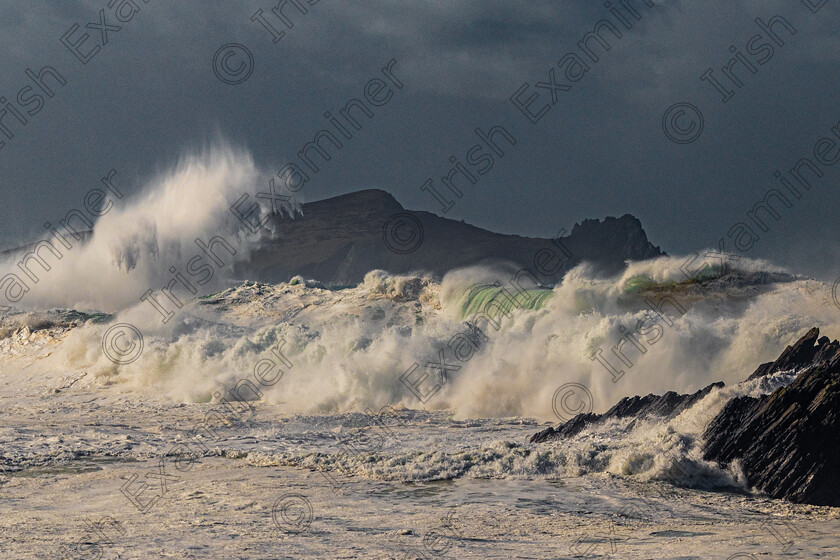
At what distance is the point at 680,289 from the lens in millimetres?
32656

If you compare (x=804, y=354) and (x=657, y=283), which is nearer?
(x=804, y=354)

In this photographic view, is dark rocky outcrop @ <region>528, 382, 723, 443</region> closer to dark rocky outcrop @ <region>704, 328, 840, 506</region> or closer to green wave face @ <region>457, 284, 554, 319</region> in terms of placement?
dark rocky outcrop @ <region>704, 328, 840, 506</region>

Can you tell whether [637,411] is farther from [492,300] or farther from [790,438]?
[492,300]

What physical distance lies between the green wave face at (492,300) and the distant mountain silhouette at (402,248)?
87219mm

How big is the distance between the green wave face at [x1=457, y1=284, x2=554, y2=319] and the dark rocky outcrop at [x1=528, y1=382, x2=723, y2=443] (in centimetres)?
1337

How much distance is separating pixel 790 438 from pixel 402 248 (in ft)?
401

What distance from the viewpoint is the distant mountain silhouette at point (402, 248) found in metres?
122

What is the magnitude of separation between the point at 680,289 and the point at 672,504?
24503 millimetres

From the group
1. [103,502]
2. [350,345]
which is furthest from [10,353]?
[103,502]

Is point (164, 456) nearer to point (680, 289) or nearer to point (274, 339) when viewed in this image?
point (274, 339)

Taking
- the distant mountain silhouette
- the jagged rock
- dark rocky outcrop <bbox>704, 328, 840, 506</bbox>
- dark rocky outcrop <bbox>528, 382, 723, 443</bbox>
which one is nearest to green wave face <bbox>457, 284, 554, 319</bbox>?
dark rocky outcrop <bbox>528, 382, 723, 443</bbox>

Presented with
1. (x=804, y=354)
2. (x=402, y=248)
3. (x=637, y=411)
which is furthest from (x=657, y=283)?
(x=402, y=248)

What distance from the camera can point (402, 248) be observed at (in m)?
132

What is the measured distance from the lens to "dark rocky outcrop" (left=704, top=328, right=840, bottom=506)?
9641 mm
